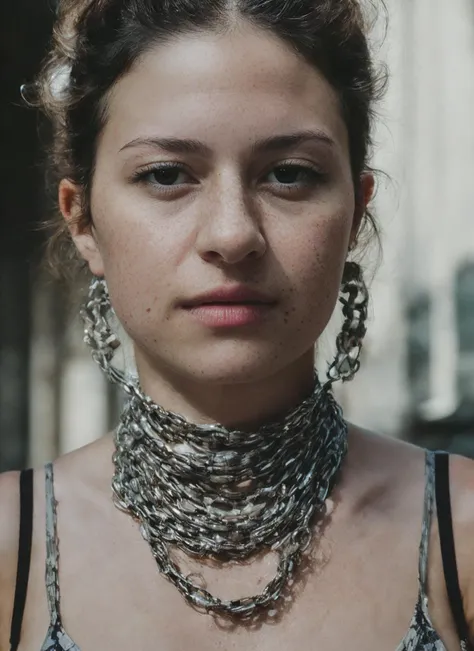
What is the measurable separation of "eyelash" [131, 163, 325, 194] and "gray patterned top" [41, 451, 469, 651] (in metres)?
0.62

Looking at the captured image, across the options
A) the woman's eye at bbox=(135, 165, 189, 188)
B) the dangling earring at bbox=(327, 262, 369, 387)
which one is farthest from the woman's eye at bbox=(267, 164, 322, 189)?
the dangling earring at bbox=(327, 262, 369, 387)

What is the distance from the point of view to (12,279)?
5.54 meters

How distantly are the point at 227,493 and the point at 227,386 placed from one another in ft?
0.67

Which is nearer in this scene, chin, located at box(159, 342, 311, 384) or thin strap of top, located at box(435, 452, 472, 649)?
chin, located at box(159, 342, 311, 384)

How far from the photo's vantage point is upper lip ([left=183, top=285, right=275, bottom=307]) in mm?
1671

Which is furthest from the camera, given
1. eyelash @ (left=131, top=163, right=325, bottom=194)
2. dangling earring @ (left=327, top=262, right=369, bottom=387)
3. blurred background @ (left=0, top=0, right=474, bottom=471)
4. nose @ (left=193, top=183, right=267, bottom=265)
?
blurred background @ (left=0, top=0, right=474, bottom=471)

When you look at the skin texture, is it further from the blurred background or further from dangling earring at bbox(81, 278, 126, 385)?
the blurred background

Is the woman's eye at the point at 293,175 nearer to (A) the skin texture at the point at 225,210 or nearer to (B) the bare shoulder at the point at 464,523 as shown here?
(A) the skin texture at the point at 225,210

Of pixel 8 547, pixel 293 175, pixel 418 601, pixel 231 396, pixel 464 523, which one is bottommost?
pixel 418 601

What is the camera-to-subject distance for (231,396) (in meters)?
1.83

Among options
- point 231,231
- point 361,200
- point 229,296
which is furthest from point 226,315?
point 361,200

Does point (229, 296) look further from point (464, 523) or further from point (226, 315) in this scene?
point (464, 523)

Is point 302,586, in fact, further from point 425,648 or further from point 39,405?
point 39,405

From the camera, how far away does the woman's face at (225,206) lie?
5.54 feet
